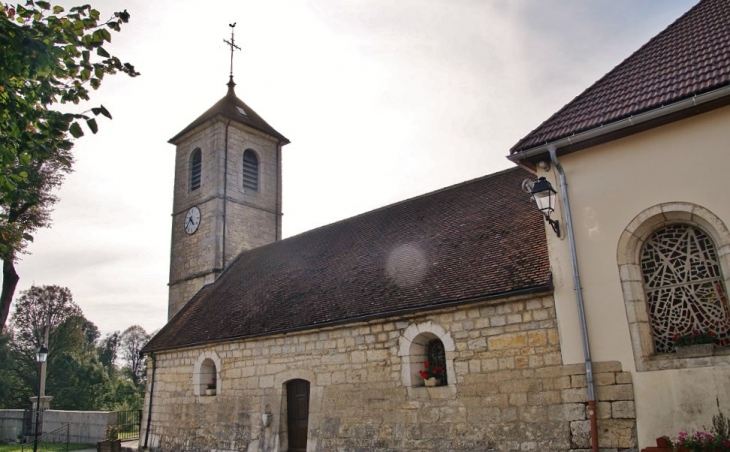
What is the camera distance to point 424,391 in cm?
918

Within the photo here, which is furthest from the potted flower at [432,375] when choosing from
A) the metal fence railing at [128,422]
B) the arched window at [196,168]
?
the arched window at [196,168]

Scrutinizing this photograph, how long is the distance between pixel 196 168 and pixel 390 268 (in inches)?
467

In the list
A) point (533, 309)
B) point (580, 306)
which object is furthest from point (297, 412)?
point (580, 306)

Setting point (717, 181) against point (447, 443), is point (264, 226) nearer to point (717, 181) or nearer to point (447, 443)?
point (447, 443)

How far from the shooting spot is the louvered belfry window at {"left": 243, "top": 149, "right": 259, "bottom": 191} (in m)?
20.4

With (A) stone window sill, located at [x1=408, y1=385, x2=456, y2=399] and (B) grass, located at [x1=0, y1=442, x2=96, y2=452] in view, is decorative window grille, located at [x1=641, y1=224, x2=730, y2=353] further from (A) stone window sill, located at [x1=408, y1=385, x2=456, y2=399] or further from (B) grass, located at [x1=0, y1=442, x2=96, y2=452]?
(B) grass, located at [x1=0, y1=442, x2=96, y2=452]

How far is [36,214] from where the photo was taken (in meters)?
17.1

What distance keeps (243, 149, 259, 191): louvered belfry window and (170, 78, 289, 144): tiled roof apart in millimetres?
1074

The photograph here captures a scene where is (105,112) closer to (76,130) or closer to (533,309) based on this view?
(76,130)

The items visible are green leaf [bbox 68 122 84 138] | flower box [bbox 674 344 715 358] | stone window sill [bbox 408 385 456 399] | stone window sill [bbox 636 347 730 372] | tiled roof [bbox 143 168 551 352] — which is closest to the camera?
green leaf [bbox 68 122 84 138]

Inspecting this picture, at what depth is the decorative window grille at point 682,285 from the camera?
675 cm

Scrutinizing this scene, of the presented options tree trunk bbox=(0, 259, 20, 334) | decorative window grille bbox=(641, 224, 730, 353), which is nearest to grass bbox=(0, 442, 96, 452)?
tree trunk bbox=(0, 259, 20, 334)

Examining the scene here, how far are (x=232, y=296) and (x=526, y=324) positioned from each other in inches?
369

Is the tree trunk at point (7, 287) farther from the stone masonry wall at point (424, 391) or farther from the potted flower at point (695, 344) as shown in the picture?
the potted flower at point (695, 344)
